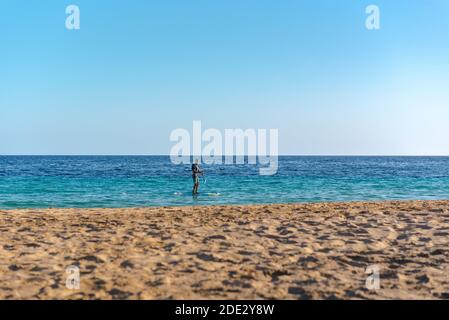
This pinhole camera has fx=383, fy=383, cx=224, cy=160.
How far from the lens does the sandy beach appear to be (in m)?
5.46

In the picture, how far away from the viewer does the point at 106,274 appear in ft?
20.2

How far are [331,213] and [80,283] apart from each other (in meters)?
8.68

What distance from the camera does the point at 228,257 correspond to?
7.09 meters

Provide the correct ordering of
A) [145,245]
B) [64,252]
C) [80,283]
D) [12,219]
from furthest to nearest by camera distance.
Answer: [12,219]
[145,245]
[64,252]
[80,283]

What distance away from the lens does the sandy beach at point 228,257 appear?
5.46m

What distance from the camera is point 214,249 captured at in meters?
7.65

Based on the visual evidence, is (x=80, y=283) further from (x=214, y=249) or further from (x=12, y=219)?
(x=12, y=219)
